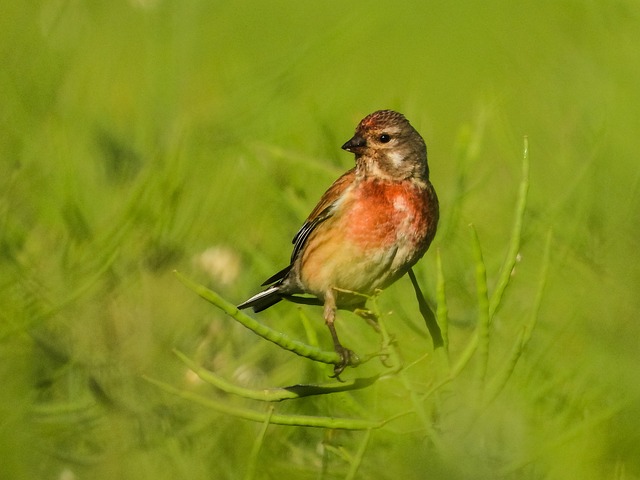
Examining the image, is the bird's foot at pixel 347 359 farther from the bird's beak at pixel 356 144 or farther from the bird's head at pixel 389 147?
the bird's head at pixel 389 147

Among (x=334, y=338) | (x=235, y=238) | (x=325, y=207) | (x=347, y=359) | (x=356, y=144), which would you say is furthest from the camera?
(x=325, y=207)

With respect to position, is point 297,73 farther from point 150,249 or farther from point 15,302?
point 15,302

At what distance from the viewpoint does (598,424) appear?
7.33 ft

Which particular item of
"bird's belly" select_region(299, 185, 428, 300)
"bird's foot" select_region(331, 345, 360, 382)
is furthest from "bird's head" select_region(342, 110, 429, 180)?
"bird's foot" select_region(331, 345, 360, 382)

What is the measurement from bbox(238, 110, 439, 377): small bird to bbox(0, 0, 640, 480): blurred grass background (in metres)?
0.12

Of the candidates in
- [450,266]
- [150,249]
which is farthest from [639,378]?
[150,249]

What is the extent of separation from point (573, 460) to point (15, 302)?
5.21 feet

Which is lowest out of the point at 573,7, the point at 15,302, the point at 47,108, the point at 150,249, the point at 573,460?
the point at 573,460

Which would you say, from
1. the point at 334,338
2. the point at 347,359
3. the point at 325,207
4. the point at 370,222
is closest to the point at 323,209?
the point at 325,207

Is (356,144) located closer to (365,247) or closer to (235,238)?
(365,247)

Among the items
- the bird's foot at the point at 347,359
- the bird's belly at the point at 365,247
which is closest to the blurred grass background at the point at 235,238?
the bird's foot at the point at 347,359

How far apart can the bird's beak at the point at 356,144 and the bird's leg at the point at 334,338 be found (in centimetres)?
46

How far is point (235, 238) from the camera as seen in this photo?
346cm

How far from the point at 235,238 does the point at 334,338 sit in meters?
0.56
